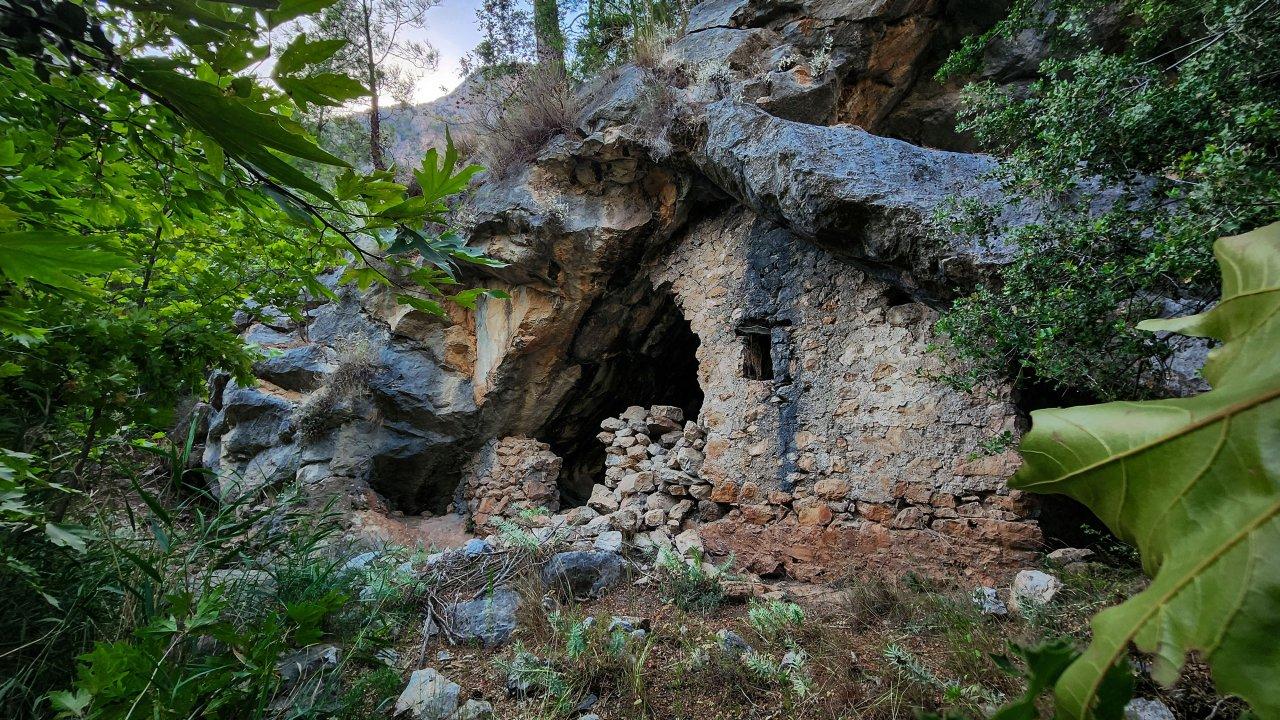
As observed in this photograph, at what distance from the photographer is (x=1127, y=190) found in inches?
101

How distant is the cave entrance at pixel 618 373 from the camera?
6391 mm

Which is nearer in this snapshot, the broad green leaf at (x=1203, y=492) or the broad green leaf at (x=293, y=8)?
the broad green leaf at (x=1203, y=492)

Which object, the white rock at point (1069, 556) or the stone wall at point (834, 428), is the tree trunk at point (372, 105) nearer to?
the stone wall at point (834, 428)

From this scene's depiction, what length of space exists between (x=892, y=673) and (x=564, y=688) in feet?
4.21

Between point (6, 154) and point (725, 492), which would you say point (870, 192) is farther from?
point (6, 154)

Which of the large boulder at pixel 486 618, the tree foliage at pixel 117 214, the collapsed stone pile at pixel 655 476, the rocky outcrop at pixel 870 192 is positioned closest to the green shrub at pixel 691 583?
the collapsed stone pile at pixel 655 476

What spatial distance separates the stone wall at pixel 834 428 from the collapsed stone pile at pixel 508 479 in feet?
7.76

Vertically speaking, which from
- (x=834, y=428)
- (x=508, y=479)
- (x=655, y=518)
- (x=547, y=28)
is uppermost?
(x=547, y=28)

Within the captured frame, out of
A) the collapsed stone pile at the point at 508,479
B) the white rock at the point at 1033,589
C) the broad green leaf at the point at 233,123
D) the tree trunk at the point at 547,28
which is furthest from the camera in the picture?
the tree trunk at the point at 547,28

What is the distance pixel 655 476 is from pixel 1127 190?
12.4 ft

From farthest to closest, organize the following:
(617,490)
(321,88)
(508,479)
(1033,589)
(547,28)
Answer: (547,28) → (508,479) → (617,490) → (1033,589) → (321,88)

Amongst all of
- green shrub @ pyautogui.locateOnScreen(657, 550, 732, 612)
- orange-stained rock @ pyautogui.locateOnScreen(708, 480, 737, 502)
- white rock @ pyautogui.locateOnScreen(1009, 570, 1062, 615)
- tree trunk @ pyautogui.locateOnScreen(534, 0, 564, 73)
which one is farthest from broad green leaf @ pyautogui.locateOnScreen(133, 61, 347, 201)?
tree trunk @ pyautogui.locateOnScreen(534, 0, 564, 73)

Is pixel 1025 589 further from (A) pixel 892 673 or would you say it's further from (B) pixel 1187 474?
(B) pixel 1187 474

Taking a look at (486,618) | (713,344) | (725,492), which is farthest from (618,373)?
(486,618)
